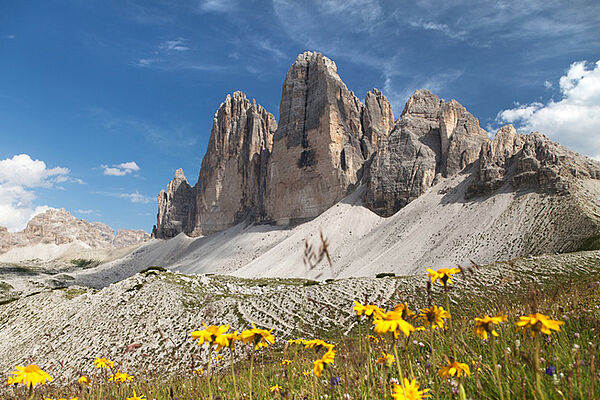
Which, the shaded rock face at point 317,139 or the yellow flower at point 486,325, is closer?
the yellow flower at point 486,325

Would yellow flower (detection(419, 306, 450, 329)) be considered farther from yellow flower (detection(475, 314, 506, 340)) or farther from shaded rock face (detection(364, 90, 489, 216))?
shaded rock face (detection(364, 90, 489, 216))

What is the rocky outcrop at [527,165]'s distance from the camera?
227 ft

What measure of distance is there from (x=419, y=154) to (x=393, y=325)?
386 ft

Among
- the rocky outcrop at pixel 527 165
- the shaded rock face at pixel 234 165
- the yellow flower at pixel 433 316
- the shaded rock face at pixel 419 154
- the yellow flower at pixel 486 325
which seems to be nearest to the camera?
the yellow flower at pixel 486 325

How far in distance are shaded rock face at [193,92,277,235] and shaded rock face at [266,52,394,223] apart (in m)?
22.7

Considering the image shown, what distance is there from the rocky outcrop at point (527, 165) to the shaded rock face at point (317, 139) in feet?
172

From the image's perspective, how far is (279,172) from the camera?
145m

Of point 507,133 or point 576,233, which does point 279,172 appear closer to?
point 507,133

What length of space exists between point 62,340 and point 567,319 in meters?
34.8

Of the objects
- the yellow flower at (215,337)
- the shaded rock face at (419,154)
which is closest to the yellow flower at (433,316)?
the yellow flower at (215,337)

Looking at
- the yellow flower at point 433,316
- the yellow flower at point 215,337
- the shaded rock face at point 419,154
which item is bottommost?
the yellow flower at point 215,337

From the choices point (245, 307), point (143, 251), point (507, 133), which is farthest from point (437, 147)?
point (143, 251)

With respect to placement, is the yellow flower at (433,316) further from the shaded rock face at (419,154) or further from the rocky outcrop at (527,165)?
the shaded rock face at (419,154)

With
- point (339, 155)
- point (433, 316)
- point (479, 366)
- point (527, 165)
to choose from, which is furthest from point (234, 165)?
point (433, 316)
